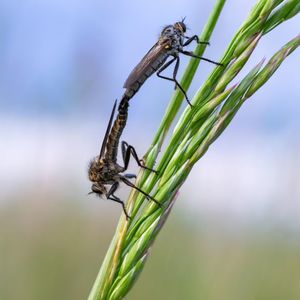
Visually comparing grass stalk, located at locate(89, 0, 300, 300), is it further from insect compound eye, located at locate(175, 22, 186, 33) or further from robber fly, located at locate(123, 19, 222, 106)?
insect compound eye, located at locate(175, 22, 186, 33)

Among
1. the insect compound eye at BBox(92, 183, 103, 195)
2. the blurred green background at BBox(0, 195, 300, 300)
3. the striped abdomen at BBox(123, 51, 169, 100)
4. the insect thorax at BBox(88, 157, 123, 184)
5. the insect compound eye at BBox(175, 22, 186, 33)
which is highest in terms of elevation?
the insect compound eye at BBox(175, 22, 186, 33)

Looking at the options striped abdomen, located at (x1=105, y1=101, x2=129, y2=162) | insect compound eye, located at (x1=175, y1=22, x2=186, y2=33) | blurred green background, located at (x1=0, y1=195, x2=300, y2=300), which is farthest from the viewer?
blurred green background, located at (x1=0, y1=195, x2=300, y2=300)

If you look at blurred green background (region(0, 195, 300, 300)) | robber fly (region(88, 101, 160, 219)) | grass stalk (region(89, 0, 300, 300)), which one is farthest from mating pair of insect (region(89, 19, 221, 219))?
blurred green background (region(0, 195, 300, 300))

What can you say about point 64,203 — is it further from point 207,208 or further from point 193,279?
point 193,279

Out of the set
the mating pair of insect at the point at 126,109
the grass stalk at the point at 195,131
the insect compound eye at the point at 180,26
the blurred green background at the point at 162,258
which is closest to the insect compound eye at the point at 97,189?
the mating pair of insect at the point at 126,109

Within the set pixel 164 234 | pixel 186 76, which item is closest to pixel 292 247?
pixel 164 234

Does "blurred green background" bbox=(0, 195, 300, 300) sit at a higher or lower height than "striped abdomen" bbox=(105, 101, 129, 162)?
lower

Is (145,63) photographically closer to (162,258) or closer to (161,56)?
(161,56)

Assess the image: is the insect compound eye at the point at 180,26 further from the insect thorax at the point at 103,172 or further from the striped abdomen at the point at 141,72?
the insect thorax at the point at 103,172
